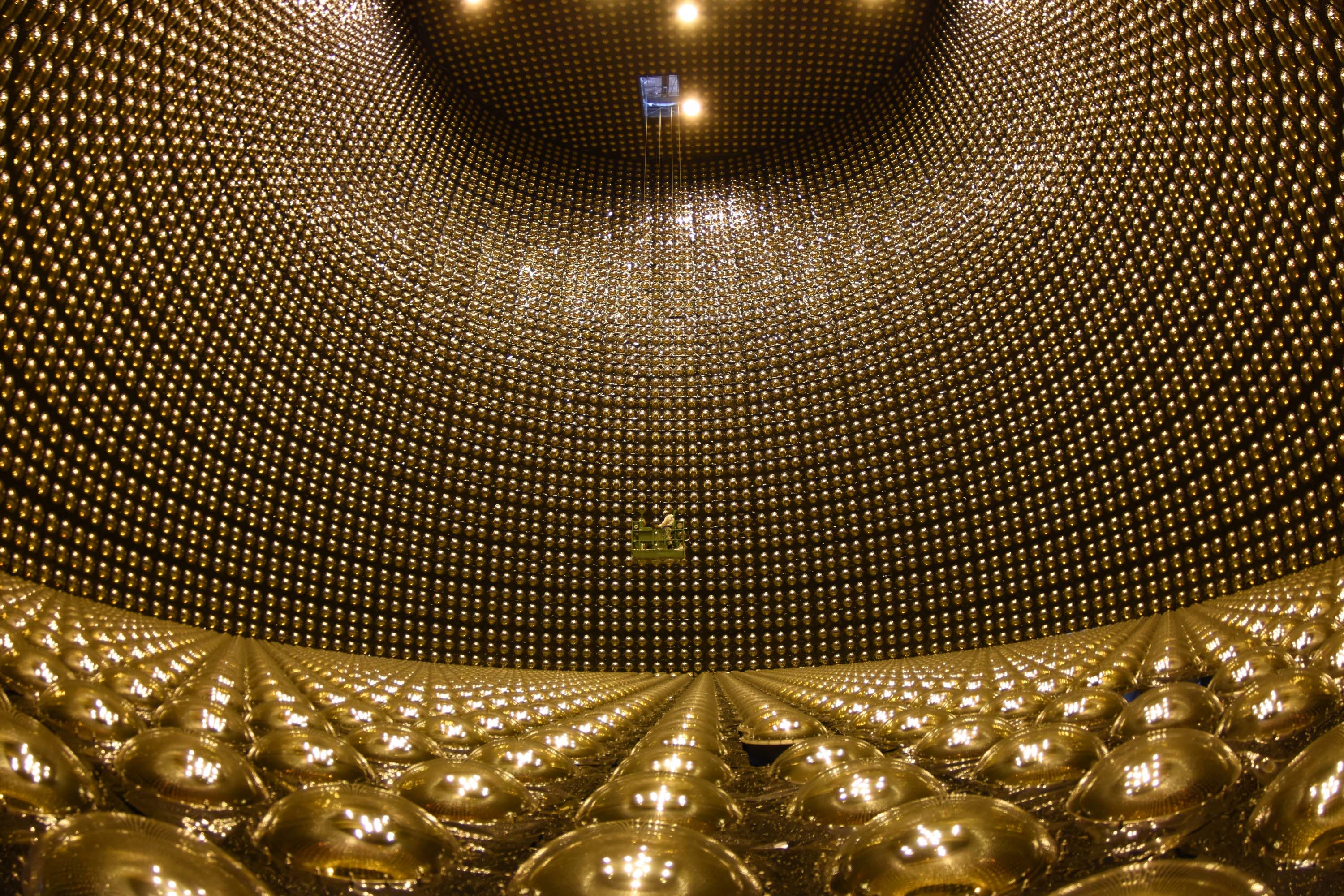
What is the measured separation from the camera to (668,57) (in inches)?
316

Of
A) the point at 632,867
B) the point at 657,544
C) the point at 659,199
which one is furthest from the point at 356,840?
A: the point at 659,199

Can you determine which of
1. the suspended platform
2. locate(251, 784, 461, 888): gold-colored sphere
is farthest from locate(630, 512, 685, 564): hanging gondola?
locate(251, 784, 461, 888): gold-colored sphere

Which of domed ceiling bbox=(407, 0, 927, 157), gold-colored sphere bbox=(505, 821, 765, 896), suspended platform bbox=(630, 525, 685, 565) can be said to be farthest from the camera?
domed ceiling bbox=(407, 0, 927, 157)

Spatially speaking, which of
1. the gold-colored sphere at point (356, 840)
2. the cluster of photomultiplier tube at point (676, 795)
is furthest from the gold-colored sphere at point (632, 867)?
the gold-colored sphere at point (356, 840)

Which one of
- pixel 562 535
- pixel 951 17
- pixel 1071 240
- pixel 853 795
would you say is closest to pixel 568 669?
pixel 562 535

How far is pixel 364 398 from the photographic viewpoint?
6973 millimetres

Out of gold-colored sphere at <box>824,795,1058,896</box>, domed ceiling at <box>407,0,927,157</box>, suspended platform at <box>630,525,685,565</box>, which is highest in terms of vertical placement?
domed ceiling at <box>407,0,927,157</box>

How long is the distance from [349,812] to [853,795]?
2.07ft

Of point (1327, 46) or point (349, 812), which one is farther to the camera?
point (1327, 46)

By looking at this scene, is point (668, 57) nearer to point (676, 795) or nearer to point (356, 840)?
point (676, 795)

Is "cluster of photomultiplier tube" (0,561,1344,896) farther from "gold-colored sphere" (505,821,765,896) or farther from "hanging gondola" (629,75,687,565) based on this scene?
"hanging gondola" (629,75,687,565)

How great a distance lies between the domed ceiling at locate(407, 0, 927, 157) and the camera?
304 inches

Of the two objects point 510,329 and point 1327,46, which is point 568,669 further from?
point 1327,46

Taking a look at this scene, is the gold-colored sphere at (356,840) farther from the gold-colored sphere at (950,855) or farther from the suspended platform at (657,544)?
the suspended platform at (657,544)
